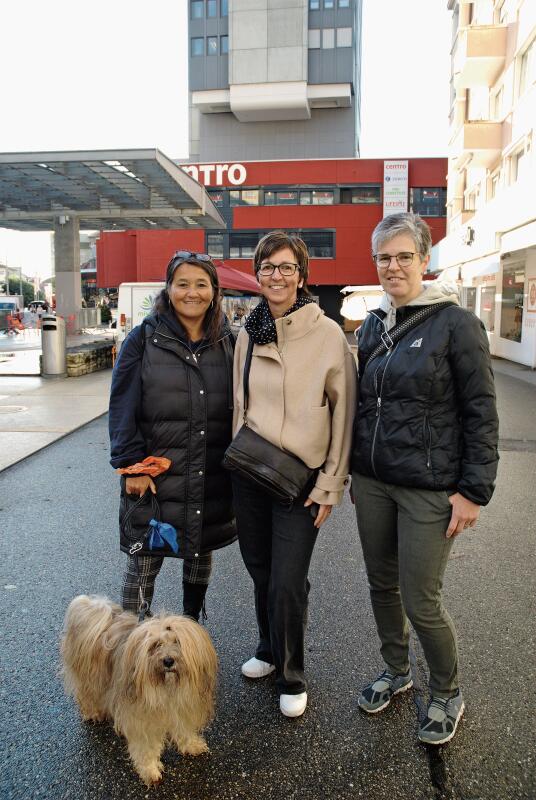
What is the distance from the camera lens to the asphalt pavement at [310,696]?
7.62 feet

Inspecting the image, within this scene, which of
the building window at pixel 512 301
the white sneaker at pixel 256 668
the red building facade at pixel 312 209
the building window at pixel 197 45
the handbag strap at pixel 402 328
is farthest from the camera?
the building window at pixel 197 45

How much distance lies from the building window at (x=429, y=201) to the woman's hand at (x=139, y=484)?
125 feet

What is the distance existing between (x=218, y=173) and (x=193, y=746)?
3890 centimetres

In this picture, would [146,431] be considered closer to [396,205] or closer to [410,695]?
[410,695]

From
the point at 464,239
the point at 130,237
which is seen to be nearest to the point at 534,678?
the point at 464,239

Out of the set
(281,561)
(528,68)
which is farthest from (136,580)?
(528,68)

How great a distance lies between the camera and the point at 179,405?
2.77 meters

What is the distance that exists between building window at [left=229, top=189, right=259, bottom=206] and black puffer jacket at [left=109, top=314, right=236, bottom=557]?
37.2 metres

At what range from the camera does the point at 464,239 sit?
2367 centimetres

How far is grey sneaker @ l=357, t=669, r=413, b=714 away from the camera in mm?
2725

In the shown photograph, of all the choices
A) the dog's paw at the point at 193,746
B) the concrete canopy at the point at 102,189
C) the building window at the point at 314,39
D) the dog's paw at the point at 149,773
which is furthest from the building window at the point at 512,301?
the building window at the point at 314,39

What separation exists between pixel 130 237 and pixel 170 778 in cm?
4063

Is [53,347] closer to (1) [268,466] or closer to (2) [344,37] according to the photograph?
(1) [268,466]

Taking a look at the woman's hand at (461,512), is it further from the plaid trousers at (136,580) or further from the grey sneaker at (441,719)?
the plaid trousers at (136,580)
